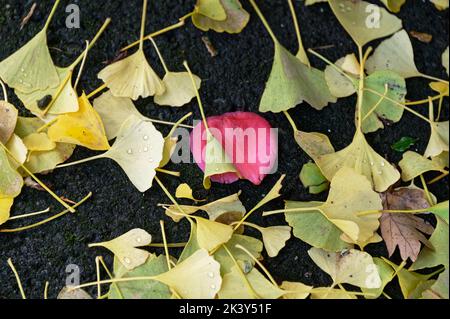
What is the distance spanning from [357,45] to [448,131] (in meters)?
0.17

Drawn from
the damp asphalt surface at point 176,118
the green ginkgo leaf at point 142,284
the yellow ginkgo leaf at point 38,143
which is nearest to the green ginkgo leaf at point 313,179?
the damp asphalt surface at point 176,118

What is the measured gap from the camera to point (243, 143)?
0.84 m

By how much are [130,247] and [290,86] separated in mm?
289

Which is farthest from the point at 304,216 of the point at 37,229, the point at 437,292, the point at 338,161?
the point at 37,229

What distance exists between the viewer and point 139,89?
820 mm

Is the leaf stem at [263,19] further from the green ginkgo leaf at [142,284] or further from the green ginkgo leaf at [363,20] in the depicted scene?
the green ginkgo leaf at [142,284]

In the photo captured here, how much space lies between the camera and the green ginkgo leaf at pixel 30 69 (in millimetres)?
805

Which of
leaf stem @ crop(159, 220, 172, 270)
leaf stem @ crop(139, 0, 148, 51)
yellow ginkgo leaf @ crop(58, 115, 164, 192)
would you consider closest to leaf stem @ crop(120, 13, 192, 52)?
leaf stem @ crop(139, 0, 148, 51)

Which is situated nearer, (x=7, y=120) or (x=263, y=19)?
(x=7, y=120)

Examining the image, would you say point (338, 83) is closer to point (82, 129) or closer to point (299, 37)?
point (299, 37)

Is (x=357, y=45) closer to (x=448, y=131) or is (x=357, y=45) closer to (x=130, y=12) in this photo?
(x=448, y=131)

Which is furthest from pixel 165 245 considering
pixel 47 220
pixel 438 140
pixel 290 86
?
pixel 438 140

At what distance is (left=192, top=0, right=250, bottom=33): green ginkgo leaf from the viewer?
86 centimetres

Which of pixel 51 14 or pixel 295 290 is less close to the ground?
pixel 51 14
